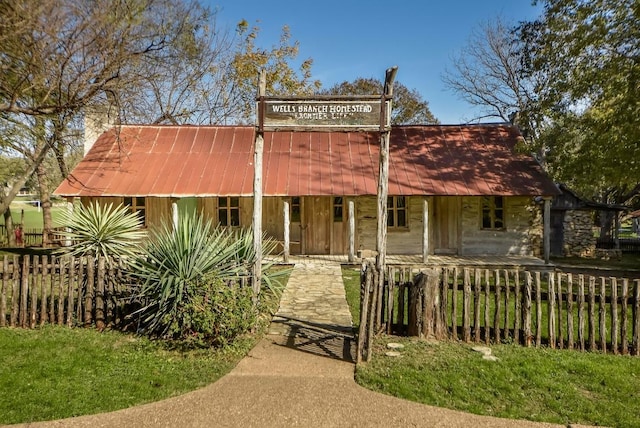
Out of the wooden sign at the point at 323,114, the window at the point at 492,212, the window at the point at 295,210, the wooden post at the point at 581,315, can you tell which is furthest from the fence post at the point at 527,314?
the window at the point at 295,210

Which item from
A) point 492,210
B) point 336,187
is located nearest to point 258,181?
point 336,187

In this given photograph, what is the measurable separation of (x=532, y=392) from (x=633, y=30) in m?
12.6

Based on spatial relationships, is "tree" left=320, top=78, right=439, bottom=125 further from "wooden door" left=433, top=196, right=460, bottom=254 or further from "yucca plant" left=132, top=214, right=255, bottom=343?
"yucca plant" left=132, top=214, right=255, bottom=343

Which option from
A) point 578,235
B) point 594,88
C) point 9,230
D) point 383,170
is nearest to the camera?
point 383,170

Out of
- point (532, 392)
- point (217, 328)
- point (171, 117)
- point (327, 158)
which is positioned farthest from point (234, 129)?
point (532, 392)

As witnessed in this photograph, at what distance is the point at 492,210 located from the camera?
1409 centimetres

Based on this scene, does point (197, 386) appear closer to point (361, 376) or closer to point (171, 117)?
point (361, 376)

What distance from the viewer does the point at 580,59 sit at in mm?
13016

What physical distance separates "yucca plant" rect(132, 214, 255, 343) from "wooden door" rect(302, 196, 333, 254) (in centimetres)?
792

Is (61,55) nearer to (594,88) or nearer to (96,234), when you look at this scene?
(96,234)

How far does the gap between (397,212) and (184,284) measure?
1004cm

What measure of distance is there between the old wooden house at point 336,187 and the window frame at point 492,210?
0.04m

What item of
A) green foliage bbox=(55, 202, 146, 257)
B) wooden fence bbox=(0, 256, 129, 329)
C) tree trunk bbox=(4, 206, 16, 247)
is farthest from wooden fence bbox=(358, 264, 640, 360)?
tree trunk bbox=(4, 206, 16, 247)

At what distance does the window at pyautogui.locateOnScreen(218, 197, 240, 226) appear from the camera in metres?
14.3
